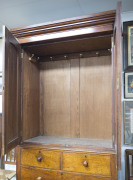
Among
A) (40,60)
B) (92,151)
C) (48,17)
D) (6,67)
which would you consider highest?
(48,17)

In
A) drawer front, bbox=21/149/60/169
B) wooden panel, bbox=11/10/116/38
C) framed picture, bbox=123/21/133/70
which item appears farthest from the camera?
framed picture, bbox=123/21/133/70

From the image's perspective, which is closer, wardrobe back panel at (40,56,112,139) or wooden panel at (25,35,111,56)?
wooden panel at (25,35,111,56)

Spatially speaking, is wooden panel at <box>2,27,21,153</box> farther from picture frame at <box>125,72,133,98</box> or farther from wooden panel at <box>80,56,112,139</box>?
picture frame at <box>125,72,133,98</box>

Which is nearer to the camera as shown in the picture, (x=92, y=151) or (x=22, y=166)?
(x=92, y=151)

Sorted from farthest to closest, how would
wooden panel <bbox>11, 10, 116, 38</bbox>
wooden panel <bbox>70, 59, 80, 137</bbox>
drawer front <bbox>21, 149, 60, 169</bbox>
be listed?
wooden panel <bbox>70, 59, 80, 137</bbox>, drawer front <bbox>21, 149, 60, 169</bbox>, wooden panel <bbox>11, 10, 116, 38</bbox>

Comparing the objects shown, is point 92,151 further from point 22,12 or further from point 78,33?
point 22,12

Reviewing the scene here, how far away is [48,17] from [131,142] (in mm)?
1958

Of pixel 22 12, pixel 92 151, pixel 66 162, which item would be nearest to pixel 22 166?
pixel 66 162

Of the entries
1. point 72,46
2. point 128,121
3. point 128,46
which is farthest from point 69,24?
point 128,121

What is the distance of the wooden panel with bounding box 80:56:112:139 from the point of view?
6.51 ft

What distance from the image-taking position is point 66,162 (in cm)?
159

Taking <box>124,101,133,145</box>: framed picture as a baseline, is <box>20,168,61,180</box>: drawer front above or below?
below

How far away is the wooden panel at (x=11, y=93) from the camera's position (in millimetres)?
1335

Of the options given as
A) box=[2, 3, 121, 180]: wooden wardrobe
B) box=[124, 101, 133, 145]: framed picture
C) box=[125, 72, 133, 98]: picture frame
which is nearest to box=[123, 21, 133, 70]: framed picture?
box=[125, 72, 133, 98]: picture frame
